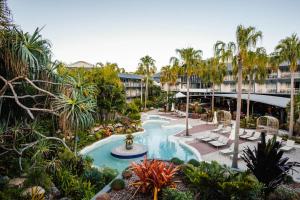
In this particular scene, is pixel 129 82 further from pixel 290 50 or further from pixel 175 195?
pixel 175 195

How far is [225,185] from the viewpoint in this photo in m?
6.78

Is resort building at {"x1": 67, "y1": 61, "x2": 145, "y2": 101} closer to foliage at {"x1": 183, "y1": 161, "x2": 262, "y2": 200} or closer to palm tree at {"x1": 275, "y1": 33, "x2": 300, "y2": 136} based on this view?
palm tree at {"x1": 275, "y1": 33, "x2": 300, "y2": 136}

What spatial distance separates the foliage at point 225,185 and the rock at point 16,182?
7518 mm

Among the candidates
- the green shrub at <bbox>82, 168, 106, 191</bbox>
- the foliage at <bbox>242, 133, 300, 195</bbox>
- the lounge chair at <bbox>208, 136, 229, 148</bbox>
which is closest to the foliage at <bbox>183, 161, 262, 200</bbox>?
the foliage at <bbox>242, 133, 300, 195</bbox>

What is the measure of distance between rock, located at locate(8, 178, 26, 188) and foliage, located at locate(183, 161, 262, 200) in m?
7.52

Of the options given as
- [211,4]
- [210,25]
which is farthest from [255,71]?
[211,4]

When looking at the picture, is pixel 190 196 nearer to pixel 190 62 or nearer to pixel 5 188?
pixel 5 188

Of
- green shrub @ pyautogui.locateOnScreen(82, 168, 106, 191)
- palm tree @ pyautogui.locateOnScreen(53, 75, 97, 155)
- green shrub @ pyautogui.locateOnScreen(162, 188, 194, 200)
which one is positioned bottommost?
green shrub @ pyautogui.locateOnScreen(82, 168, 106, 191)

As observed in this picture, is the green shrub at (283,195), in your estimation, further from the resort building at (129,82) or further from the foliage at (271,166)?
the resort building at (129,82)

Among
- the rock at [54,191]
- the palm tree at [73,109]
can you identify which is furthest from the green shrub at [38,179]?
the palm tree at [73,109]

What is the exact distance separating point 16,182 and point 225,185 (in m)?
8.80

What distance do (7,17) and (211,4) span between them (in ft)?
47.9

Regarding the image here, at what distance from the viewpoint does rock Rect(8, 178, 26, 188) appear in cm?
837

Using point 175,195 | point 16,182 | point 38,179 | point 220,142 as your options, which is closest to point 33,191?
point 38,179
